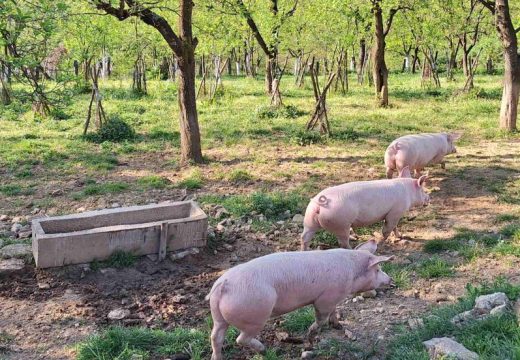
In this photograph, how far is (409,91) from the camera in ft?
80.3

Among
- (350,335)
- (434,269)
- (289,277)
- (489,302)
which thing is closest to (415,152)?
(434,269)

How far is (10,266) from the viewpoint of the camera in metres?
6.65

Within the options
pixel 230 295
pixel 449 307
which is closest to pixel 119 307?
pixel 230 295

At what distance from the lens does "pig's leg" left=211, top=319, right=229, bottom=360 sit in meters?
4.51

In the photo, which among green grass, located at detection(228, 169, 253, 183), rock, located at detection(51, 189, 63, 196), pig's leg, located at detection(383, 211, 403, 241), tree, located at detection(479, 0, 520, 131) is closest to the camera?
pig's leg, located at detection(383, 211, 403, 241)

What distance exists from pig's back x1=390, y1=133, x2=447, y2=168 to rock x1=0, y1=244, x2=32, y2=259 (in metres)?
6.19

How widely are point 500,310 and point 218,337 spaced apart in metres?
2.39

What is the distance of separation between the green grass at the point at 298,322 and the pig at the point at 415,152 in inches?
191

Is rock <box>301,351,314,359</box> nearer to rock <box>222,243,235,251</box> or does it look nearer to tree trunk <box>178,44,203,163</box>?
rock <box>222,243,235,251</box>

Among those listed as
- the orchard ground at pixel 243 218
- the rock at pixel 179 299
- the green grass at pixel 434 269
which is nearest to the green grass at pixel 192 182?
the orchard ground at pixel 243 218

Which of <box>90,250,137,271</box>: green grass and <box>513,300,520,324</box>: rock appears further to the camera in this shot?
<box>90,250,137,271</box>: green grass

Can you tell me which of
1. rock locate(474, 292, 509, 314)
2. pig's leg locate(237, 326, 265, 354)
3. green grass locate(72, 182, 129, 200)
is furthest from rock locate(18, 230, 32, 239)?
rock locate(474, 292, 509, 314)

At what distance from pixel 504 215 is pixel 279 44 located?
13361 millimetres

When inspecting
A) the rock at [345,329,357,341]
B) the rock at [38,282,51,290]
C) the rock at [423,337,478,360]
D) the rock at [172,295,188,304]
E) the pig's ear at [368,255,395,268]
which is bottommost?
the rock at [172,295,188,304]
